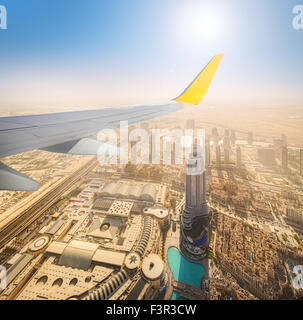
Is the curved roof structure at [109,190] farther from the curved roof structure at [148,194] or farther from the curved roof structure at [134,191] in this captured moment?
the curved roof structure at [148,194]

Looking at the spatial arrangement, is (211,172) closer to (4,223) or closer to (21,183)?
(21,183)

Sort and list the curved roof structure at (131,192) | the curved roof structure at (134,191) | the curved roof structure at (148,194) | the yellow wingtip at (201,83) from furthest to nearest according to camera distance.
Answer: the curved roof structure at (134,191) → the curved roof structure at (131,192) → the curved roof structure at (148,194) → the yellow wingtip at (201,83)

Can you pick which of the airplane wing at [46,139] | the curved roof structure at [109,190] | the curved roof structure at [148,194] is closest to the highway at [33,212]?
the curved roof structure at [109,190]

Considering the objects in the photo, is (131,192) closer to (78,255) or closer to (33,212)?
(78,255)

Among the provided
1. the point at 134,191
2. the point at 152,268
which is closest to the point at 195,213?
the point at 152,268

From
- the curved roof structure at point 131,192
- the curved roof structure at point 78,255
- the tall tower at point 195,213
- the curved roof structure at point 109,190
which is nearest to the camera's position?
the curved roof structure at point 78,255

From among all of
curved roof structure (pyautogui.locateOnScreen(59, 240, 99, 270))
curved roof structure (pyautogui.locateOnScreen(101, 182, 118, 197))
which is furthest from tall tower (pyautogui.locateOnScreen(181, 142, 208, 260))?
curved roof structure (pyautogui.locateOnScreen(101, 182, 118, 197))

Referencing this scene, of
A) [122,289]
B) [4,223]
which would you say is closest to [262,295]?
[122,289]

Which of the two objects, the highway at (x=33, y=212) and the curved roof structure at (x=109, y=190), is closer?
the highway at (x=33, y=212)
